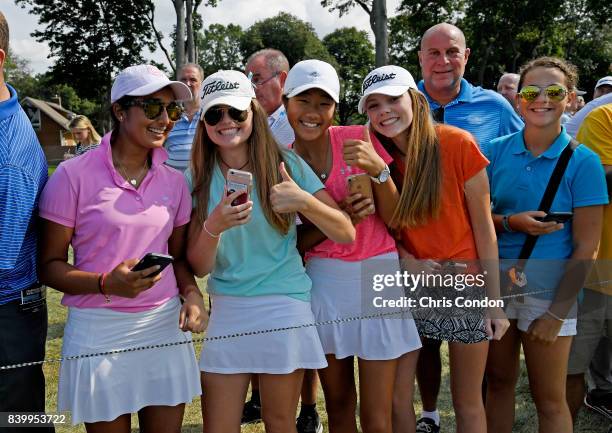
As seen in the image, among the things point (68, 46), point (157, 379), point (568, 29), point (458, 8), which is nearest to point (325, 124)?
point (157, 379)

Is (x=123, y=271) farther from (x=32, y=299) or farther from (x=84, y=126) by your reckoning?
(x=84, y=126)

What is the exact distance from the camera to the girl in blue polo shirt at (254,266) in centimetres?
273

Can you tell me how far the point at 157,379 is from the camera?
2656 mm

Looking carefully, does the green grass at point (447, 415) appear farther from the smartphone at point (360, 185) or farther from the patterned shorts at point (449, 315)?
the smartphone at point (360, 185)

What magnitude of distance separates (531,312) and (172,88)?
2.30 m

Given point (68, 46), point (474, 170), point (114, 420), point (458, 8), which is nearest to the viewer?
point (114, 420)

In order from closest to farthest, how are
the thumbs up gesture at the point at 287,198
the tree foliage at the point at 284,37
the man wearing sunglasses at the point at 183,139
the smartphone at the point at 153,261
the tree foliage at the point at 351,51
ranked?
the smartphone at the point at 153,261
the thumbs up gesture at the point at 287,198
the man wearing sunglasses at the point at 183,139
the tree foliage at the point at 351,51
the tree foliage at the point at 284,37

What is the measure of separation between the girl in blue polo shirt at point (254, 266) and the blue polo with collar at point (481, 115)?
1842 mm

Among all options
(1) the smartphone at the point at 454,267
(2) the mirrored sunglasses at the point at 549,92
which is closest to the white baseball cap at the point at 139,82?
(1) the smartphone at the point at 454,267

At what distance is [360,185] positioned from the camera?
9.59 ft

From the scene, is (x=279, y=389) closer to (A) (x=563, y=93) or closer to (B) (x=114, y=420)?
(B) (x=114, y=420)

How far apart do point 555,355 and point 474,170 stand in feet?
3.72

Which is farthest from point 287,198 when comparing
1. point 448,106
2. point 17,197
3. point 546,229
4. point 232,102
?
point 448,106

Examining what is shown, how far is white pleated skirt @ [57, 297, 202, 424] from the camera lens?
8.20ft
